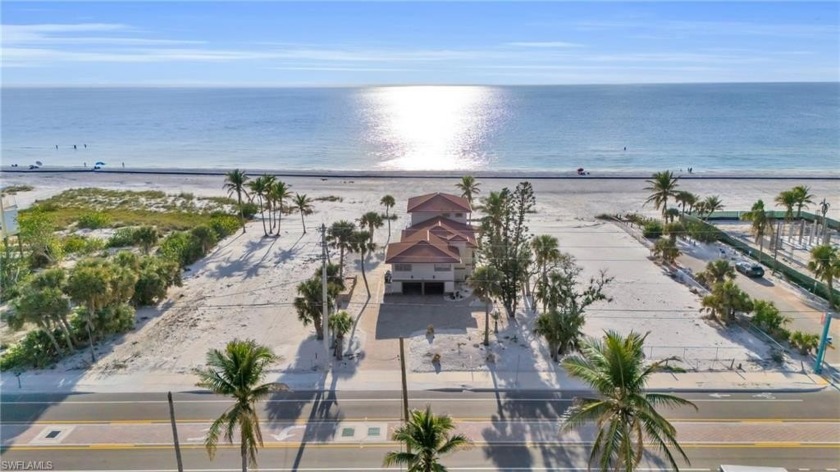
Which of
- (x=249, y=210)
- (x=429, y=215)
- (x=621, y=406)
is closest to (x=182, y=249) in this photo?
(x=249, y=210)

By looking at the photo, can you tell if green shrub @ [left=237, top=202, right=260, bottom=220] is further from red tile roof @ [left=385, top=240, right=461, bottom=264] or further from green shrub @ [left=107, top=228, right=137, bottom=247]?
red tile roof @ [left=385, top=240, right=461, bottom=264]

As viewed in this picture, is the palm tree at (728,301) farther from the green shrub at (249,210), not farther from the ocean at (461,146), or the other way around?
the ocean at (461,146)

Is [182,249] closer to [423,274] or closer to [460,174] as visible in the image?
[423,274]

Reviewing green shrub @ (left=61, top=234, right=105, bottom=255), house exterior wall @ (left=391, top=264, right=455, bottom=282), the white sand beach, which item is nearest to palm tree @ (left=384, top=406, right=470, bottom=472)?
the white sand beach

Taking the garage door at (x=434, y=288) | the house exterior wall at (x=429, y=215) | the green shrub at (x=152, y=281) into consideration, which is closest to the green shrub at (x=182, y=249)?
the green shrub at (x=152, y=281)

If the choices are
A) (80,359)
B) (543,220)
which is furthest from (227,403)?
(543,220)
